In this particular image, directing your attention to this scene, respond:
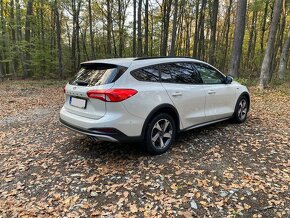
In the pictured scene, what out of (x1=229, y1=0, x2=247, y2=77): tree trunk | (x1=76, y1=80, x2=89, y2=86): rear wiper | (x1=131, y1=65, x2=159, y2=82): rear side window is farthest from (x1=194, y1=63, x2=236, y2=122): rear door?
(x1=229, y1=0, x2=247, y2=77): tree trunk

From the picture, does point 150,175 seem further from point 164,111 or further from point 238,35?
point 238,35

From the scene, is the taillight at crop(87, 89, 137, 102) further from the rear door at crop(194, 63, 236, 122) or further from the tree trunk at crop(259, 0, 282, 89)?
the tree trunk at crop(259, 0, 282, 89)

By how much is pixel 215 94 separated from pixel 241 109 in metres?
1.37

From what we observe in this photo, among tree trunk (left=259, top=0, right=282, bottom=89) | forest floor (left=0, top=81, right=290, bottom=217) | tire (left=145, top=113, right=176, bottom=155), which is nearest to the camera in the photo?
forest floor (left=0, top=81, right=290, bottom=217)

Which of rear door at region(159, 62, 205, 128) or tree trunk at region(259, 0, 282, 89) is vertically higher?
tree trunk at region(259, 0, 282, 89)

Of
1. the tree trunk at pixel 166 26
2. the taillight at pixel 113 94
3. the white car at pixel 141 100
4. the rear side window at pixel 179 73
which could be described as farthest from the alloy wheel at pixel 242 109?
the tree trunk at pixel 166 26

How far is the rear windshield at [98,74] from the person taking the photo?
12.1 feet

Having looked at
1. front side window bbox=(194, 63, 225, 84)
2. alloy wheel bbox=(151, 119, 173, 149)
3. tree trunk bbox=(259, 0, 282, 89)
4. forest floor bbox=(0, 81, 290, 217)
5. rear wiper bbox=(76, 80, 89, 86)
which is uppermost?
tree trunk bbox=(259, 0, 282, 89)

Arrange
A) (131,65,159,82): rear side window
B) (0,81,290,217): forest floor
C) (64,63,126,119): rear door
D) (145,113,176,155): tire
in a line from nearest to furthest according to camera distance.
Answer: (0,81,290,217): forest floor, (64,63,126,119): rear door, (131,65,159,82): rear side window, (145,113,176,155): tire

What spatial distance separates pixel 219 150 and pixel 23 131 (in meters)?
4.77

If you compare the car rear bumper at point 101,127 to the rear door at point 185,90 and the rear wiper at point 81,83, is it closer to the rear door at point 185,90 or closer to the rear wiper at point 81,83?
the rear wiper at point 81,83

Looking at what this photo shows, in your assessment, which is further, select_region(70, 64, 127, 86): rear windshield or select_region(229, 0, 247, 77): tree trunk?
select_region(229, 0, 247, 77): tree trunk

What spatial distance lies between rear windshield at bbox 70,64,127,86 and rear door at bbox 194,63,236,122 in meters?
1.95

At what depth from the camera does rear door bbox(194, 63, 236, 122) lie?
4973mm
